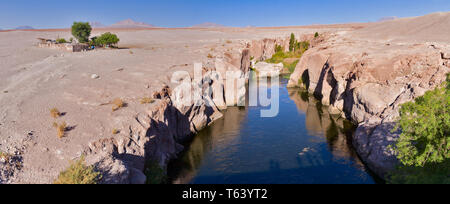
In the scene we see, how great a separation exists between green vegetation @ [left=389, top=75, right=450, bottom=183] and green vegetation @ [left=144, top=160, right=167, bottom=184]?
11.2 metres

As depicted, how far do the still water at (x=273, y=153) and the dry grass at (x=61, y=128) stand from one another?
638 centimetres

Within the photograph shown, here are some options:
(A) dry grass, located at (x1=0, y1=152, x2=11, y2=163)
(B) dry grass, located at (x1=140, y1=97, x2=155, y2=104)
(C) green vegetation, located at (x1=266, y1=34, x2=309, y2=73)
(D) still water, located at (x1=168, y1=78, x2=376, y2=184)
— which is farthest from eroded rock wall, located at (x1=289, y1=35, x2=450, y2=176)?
(C) green vegetation, located at (x1=266, y1=34, x2=309, y2=73)

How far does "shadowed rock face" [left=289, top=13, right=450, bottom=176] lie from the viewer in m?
16.7

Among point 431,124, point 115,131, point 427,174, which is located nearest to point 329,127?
point 427,174

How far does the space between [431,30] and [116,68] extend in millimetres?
47397

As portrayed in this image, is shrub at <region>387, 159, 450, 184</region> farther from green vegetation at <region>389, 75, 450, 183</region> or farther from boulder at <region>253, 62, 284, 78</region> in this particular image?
boulder at <region>253, 62, 284, 78</region>

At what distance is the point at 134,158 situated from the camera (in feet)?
42.4

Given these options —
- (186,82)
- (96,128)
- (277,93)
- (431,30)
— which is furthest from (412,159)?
(431,30)

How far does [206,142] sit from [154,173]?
7.59 metres

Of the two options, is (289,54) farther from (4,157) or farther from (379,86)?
(4,157)

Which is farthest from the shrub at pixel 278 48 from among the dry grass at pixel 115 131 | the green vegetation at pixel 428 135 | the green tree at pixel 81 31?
the dry grass at pixel 115 131

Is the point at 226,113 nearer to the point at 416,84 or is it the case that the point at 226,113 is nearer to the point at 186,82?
the point at 186,82

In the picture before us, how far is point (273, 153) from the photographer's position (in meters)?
18.3

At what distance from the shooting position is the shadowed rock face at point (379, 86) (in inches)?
658
